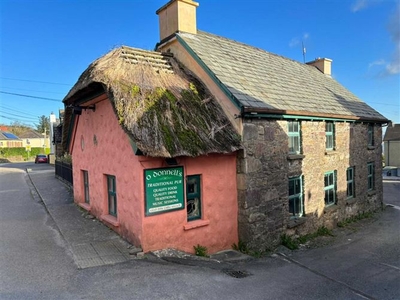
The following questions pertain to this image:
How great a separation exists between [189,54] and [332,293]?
7.93m

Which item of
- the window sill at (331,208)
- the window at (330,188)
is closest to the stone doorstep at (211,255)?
the window sill at (331,208)

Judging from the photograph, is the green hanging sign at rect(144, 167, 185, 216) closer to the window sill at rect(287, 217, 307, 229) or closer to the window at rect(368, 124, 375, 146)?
the window sill at rect(287, 217, 307, 229)

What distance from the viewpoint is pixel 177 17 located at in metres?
10.6

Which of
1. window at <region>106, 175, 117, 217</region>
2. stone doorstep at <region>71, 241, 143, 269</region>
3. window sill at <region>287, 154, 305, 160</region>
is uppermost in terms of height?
window sill at <region>287, 154, 305, 160</region>

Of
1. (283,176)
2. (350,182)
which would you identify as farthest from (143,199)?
(350,182)

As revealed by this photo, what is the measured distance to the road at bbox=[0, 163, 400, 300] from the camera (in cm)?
516

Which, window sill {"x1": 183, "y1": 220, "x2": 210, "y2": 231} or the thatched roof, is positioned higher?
the thatched roof

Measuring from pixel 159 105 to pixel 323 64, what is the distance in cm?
1351

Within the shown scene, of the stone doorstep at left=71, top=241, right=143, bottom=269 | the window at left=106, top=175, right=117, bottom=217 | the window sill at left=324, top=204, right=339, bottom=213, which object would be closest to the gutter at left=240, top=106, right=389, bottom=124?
the window sill at left=324, top=204, right=339, bottom=213

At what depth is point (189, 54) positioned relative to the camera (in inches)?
390

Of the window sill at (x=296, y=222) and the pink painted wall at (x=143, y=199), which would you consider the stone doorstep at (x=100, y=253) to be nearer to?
the pink painted wall at (x=143, y=199)

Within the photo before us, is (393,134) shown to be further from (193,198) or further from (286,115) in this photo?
(193,198)

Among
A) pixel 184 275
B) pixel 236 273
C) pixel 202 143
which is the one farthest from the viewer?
pixel 202 143

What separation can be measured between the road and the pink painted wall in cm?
98
